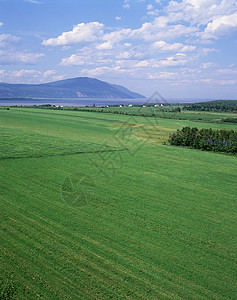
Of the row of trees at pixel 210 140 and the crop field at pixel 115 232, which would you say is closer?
the crop field at pixel 115 232

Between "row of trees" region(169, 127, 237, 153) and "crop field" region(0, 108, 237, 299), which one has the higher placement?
"row of trees" region(169, 127, 237, 153)

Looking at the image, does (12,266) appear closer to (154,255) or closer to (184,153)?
(154,255)

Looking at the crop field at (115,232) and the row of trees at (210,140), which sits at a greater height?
the row of trees at (210,140)

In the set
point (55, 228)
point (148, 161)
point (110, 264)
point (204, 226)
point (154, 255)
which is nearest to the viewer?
point (110, 264)

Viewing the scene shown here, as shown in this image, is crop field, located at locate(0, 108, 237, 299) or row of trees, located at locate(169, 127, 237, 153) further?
row of trees, located at locate(169, 127, 237, 153)

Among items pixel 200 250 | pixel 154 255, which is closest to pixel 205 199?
pixel 200 250

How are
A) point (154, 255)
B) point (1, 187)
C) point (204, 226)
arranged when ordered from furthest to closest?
point (1, 187) < point (204, 226) < point (154, 255)
